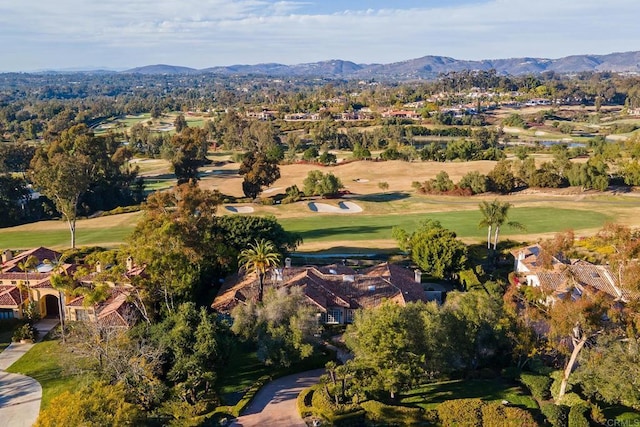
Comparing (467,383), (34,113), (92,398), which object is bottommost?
(467,383)

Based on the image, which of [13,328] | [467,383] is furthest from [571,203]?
[13,328]

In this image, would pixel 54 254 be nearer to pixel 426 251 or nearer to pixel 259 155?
pixel 426 251

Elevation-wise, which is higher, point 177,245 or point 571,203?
point 177,245

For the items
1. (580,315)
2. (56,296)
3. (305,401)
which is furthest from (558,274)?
(56,296)

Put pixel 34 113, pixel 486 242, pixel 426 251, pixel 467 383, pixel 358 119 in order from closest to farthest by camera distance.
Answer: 1. pixel 467 383
2. pixel 426 251
3. pixel 486 242
4. pixel 358 119
5. pixel 34 113

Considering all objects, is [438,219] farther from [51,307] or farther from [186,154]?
[51,307]

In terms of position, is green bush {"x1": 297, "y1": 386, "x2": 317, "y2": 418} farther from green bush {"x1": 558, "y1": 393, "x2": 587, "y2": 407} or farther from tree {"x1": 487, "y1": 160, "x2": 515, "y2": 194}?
tree {"x1": 487, "y1": 160, "x2": 515, "y2": 194}

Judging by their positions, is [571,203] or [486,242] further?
[571,203]

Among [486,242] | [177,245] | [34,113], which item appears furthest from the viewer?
[34,113]

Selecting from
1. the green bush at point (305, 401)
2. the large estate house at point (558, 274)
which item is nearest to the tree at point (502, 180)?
the large estate house at point (558, 274)
